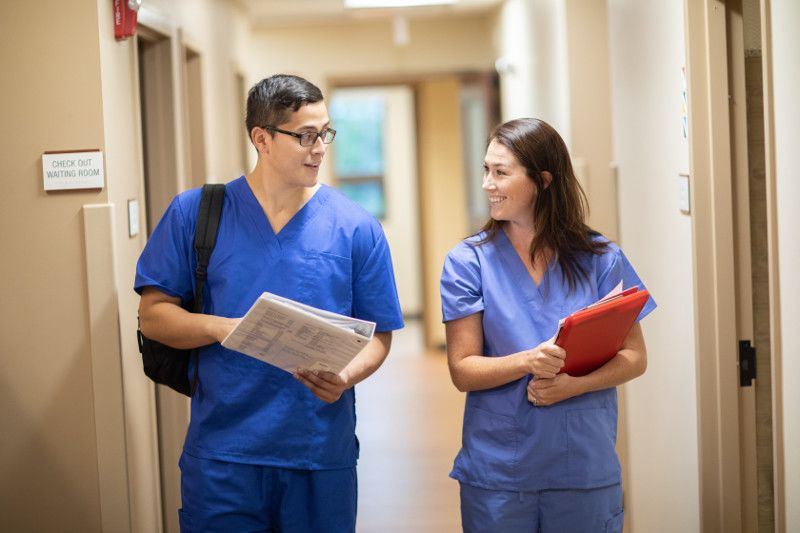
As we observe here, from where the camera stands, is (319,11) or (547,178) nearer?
(547,178)

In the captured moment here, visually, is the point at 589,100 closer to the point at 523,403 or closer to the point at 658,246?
the point at 658,246

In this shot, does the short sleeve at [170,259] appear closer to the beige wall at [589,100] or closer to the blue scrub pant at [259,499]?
the blue scrub pant at [259,499]

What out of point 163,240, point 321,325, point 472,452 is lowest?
point 472,452

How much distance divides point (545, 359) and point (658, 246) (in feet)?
3.94

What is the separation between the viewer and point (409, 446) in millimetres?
5516

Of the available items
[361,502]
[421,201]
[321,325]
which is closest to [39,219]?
[321,325]

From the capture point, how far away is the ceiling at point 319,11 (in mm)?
6328

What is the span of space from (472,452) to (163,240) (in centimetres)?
74

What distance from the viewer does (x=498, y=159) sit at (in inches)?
85.2

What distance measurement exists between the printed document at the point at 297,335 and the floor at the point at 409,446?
87.5 inches

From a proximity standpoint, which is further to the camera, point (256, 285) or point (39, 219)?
point (39, 219)

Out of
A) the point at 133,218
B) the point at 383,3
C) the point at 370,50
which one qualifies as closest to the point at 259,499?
the point at 133,218

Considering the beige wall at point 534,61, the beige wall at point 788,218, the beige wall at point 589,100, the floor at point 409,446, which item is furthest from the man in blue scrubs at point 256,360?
the beige wall at point 534,61

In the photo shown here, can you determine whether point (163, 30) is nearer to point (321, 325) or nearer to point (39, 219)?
point (39, 219)
